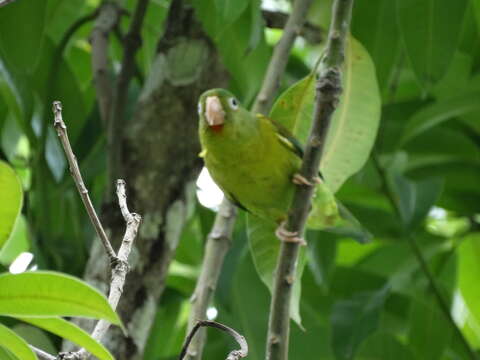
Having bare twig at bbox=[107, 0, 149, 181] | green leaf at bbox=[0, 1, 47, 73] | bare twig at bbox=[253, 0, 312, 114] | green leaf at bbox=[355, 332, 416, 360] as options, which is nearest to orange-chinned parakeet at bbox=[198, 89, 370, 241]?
bare twig at bbox=[253, 0, 312, 114]

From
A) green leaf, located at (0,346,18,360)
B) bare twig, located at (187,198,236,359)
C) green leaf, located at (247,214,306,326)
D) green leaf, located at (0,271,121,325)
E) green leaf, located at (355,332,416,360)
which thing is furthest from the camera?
green leaf, located at (355,332,416,360)

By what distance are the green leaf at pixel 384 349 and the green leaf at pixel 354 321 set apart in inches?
8.9

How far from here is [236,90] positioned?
9.63 feet

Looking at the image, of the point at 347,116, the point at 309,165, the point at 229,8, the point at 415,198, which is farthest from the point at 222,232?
the point at 415,198

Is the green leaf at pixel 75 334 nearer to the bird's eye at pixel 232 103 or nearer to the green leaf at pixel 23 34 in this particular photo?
the bird's eye at pixel 232 103

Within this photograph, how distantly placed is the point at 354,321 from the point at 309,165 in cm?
125

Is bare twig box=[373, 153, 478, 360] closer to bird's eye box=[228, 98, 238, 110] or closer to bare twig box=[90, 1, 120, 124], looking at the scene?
bird's eye box=[228, 98, 238, 110]

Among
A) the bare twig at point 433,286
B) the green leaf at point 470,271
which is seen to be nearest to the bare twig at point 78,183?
the bare twig at point 433,286

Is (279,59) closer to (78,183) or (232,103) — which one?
(232,103)

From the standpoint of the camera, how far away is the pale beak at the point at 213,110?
2262mm

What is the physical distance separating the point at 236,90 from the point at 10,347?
5.77ft

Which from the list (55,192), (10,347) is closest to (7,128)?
(55,192)

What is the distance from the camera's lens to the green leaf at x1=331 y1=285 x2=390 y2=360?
263 cm

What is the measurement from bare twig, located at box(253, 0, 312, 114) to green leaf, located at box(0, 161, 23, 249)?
1.15 m
